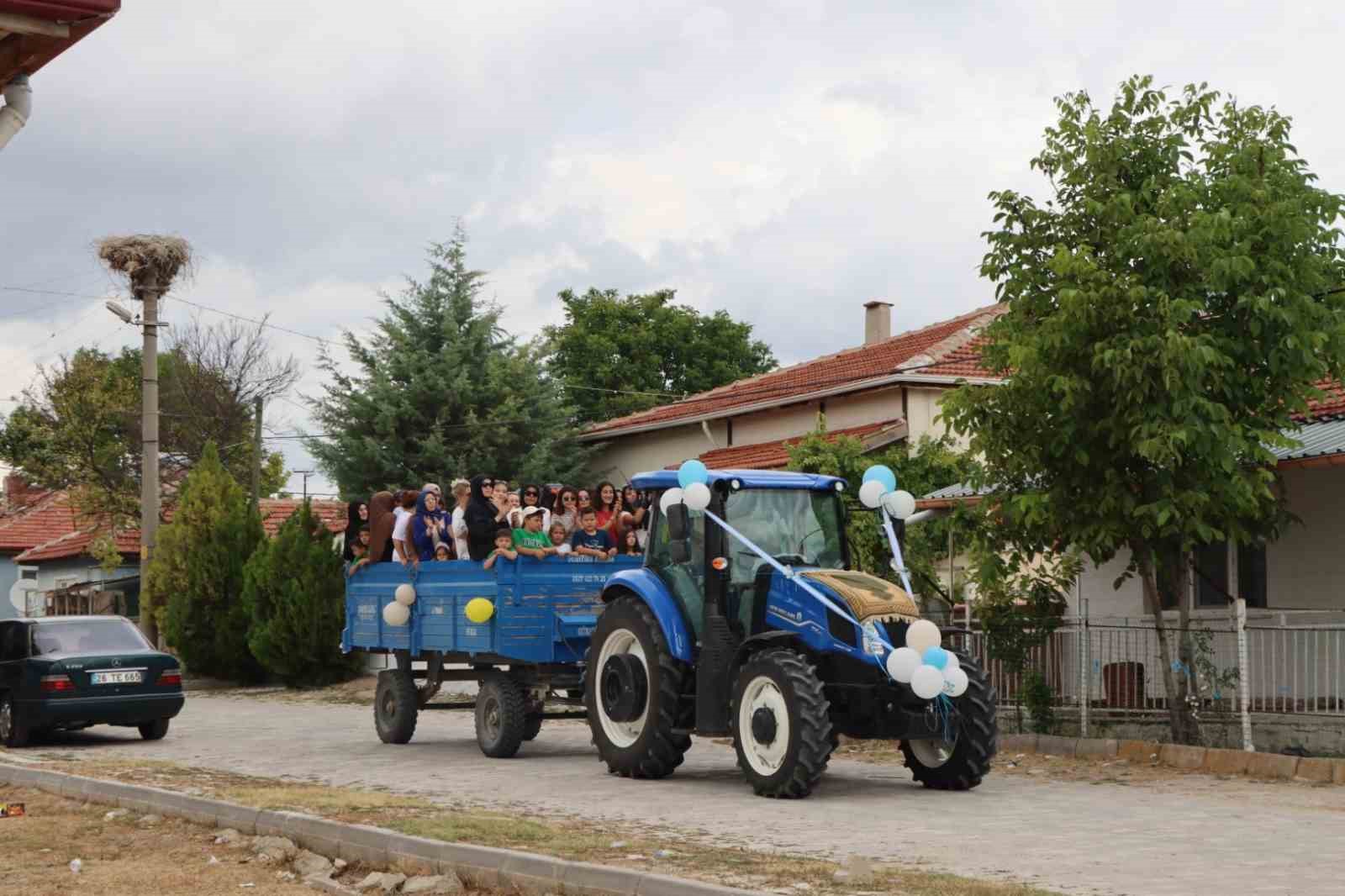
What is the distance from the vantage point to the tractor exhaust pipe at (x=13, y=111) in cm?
906

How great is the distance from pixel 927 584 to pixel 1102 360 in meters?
5.63

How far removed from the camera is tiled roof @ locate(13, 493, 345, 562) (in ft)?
159

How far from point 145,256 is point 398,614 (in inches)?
733

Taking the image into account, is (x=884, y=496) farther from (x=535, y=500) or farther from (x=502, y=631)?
(x=535, y=500)

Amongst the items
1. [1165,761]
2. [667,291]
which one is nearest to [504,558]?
[1165,761]

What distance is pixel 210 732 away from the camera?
70.4 ft

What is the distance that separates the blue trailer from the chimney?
23.8 meters

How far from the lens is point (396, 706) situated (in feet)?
62.8

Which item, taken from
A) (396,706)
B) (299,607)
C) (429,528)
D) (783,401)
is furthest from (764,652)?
(783,401)

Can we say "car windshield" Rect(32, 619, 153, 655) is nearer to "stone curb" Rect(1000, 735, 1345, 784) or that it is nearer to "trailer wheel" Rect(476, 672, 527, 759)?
"trailer wheel" Rect(476, 672, 527, 759)

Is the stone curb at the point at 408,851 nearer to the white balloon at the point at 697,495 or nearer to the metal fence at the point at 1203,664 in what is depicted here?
the white balloon at the point at 697,495

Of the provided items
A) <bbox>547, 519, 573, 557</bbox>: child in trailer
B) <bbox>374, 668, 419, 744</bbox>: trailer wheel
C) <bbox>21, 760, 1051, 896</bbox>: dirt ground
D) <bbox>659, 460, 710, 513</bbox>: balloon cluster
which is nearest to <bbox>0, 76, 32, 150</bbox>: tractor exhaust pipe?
<bbox>21, 760, 1051, 896</bbox>: dirt ground

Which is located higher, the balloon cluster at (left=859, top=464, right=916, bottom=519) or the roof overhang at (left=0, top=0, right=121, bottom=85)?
the roof overhang at (left=0, top=0, right=121, bottom=85)

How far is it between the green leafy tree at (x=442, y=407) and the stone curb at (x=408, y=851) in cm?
2341
